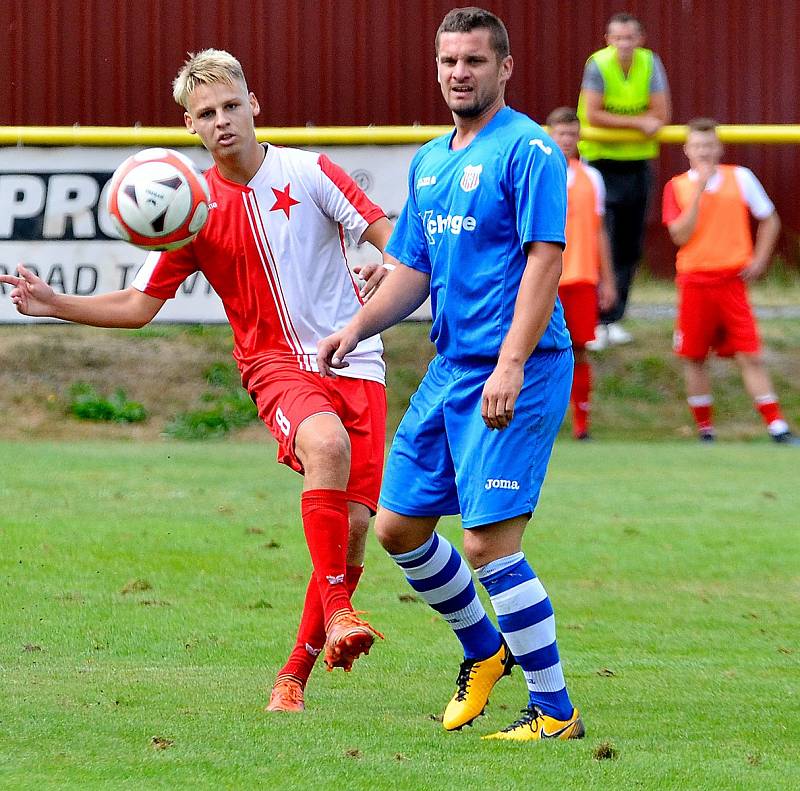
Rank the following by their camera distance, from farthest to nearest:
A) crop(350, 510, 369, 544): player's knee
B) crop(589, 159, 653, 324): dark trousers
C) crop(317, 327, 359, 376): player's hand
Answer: crop(589, 159, 653, 324): dark trousers, crop(350, 510, 369, 544): player's knee, crop(317, 327, 359, 376): player's hand

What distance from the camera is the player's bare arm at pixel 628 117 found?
1293 centimetres

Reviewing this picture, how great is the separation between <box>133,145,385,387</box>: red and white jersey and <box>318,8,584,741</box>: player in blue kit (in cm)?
66

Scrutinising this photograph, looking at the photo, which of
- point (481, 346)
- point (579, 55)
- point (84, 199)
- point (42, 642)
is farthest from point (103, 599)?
point (579, 55)

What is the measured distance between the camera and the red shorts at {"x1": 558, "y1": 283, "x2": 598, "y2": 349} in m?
12.5

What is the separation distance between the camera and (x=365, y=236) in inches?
239

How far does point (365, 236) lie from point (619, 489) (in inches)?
188

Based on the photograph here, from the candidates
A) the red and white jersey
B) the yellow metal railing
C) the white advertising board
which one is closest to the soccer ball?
the red and white jersey

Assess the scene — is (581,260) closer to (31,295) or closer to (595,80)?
(595,80)

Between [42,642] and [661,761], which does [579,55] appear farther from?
[661,761]

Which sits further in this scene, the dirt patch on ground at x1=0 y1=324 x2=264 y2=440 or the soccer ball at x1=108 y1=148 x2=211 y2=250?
the dirt patch on ground at x1=0 y1=324 x2=264 y2=440

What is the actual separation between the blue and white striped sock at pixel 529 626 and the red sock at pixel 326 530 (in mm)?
625

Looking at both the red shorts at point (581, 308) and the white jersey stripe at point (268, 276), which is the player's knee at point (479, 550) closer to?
the white jersey stripe at point (268, 276)

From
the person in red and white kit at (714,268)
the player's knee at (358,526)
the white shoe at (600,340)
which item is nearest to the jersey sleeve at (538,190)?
the player's knee at (358,526)

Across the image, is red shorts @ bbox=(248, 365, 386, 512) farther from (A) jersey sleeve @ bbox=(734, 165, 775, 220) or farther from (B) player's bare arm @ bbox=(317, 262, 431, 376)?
(A) jersey sleeve @ bbox=(734, 165, 775, 220)
